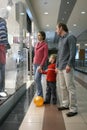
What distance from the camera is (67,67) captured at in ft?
15.1

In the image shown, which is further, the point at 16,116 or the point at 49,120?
the point at 16,116

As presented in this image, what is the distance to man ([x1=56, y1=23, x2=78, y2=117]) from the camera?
4638mm

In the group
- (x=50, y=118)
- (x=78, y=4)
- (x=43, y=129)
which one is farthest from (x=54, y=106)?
(x=78, y=4)

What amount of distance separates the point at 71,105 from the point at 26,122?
951mm

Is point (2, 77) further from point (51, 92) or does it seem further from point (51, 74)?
point (51, 92)

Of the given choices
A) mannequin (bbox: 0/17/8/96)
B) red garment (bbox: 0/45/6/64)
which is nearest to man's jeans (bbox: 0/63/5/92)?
mannequin (bbox: 0/17/8/96)

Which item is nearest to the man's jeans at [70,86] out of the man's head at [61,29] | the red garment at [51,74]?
the man's head at [61,29]

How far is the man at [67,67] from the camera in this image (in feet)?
15.2

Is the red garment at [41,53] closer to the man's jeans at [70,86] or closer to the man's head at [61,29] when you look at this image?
the man's head at [61,29]

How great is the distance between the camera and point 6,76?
18.1 ft

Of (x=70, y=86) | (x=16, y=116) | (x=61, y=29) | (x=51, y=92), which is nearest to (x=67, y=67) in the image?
(x=70, y=86)

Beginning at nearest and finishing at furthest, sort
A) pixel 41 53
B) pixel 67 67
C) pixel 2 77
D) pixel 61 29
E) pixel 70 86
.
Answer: pixel 67 67 < pixel 70 86 < pixel 61 29 < pixel 2 77 < pixel 41 53

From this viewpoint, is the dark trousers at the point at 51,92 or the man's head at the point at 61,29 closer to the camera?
the man's head at the point at 61,29

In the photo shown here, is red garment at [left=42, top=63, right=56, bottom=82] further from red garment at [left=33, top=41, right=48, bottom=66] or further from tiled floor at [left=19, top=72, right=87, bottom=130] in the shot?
tiled floor at [left=19, top=72, right=87, bottom=130]
